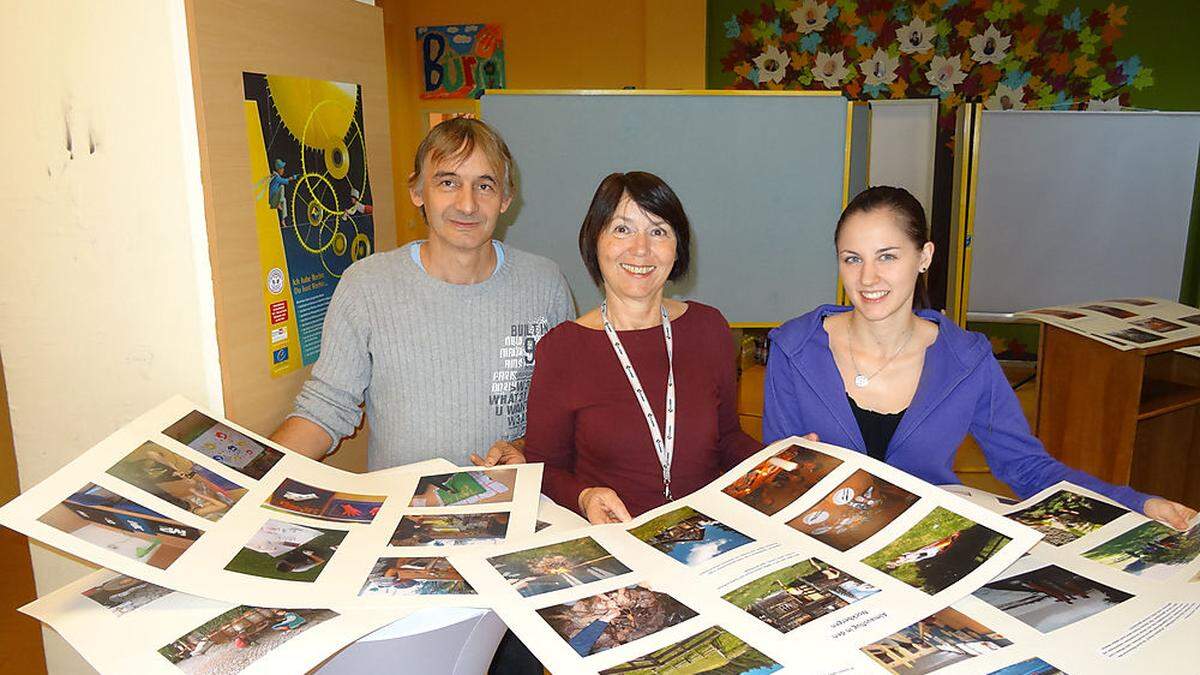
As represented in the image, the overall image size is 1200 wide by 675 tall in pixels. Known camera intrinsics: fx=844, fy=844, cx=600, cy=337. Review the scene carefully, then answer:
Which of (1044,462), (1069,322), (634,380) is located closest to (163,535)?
(634,380)

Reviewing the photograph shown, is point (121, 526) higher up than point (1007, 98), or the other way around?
point (1007, 98)

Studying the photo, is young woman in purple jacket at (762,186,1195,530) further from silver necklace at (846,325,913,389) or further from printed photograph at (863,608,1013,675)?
printed photograph at (863,608,1013,675)

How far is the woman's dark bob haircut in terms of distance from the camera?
4.91 feet

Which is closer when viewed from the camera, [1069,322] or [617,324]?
[617,324]

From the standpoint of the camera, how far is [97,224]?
137 cm

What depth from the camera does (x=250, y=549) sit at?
3.38ft

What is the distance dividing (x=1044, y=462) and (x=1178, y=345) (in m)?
1.72

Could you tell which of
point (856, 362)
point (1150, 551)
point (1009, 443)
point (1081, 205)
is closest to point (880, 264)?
point (856, 362)

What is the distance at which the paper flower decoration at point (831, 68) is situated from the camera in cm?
524

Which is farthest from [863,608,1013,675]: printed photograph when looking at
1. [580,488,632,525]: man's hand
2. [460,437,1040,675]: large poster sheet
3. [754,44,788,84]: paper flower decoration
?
[754,44,788,84]: paper flower decoration

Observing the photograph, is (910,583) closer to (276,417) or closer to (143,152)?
(276,417)

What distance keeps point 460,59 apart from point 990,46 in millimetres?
3522

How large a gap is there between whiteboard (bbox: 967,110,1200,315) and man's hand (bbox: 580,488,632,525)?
166 inches

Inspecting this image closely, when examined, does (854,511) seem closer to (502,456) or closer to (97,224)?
(502,456)
